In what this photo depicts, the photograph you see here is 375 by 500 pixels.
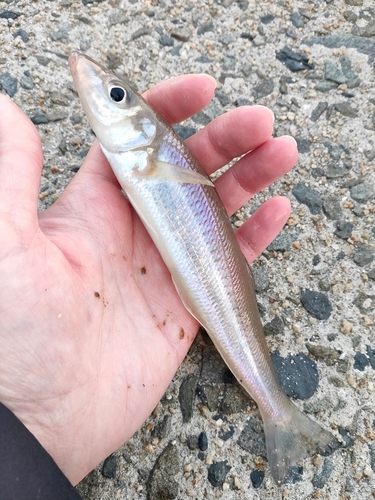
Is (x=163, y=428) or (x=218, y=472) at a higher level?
(x=163, y=428)

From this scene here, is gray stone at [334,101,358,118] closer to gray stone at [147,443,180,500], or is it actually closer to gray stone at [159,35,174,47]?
gray stone at [159,35,174,47]

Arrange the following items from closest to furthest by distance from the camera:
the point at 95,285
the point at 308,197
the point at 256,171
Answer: the point at 95,285 → the point at 256,171 → the point at 308,197

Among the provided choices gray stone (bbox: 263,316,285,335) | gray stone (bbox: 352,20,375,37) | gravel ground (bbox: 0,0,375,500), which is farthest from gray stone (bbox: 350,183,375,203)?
gray stone (bbox: 352,20,375,37)

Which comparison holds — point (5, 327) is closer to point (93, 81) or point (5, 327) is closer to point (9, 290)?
point (9, 290)

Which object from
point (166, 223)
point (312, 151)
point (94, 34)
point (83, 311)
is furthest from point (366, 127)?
point (83, 311)

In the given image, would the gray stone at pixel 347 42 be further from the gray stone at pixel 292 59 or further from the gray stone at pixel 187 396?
the gray stone at pixel 187 396

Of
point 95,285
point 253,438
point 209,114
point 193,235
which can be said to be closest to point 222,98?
point 209,114

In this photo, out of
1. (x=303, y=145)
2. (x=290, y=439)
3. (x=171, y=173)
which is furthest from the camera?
(x=303, y=145)

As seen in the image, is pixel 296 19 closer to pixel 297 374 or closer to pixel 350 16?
pixel 350 16
